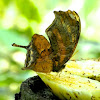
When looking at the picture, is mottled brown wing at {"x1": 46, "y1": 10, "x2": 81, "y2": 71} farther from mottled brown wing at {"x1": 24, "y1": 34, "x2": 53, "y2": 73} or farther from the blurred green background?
Answer: the blurred green background

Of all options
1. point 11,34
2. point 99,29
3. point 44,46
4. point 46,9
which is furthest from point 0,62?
point 44,46

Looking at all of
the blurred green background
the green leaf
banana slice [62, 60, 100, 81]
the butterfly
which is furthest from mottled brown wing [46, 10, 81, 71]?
the green leaf

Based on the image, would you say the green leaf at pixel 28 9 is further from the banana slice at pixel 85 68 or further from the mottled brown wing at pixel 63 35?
the mottled brown wing at pixel 63 35

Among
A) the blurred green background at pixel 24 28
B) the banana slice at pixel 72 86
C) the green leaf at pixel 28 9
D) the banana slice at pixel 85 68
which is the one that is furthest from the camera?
the green leaf at pixel 28 9

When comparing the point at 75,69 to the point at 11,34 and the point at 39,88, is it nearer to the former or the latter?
the point at 39,88

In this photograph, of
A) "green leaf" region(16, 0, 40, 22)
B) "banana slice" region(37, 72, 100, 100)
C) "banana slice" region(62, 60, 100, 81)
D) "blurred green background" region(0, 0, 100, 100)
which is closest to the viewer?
"banana slice" region(37, 72, 100, 100)

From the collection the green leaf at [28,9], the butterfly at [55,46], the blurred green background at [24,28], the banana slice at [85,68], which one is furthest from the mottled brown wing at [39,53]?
the green leaf at [28,9]

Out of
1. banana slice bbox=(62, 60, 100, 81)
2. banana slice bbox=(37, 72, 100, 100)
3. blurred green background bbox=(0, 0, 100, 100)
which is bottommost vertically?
banana slice bbox=(37, 72, 100, 100)
